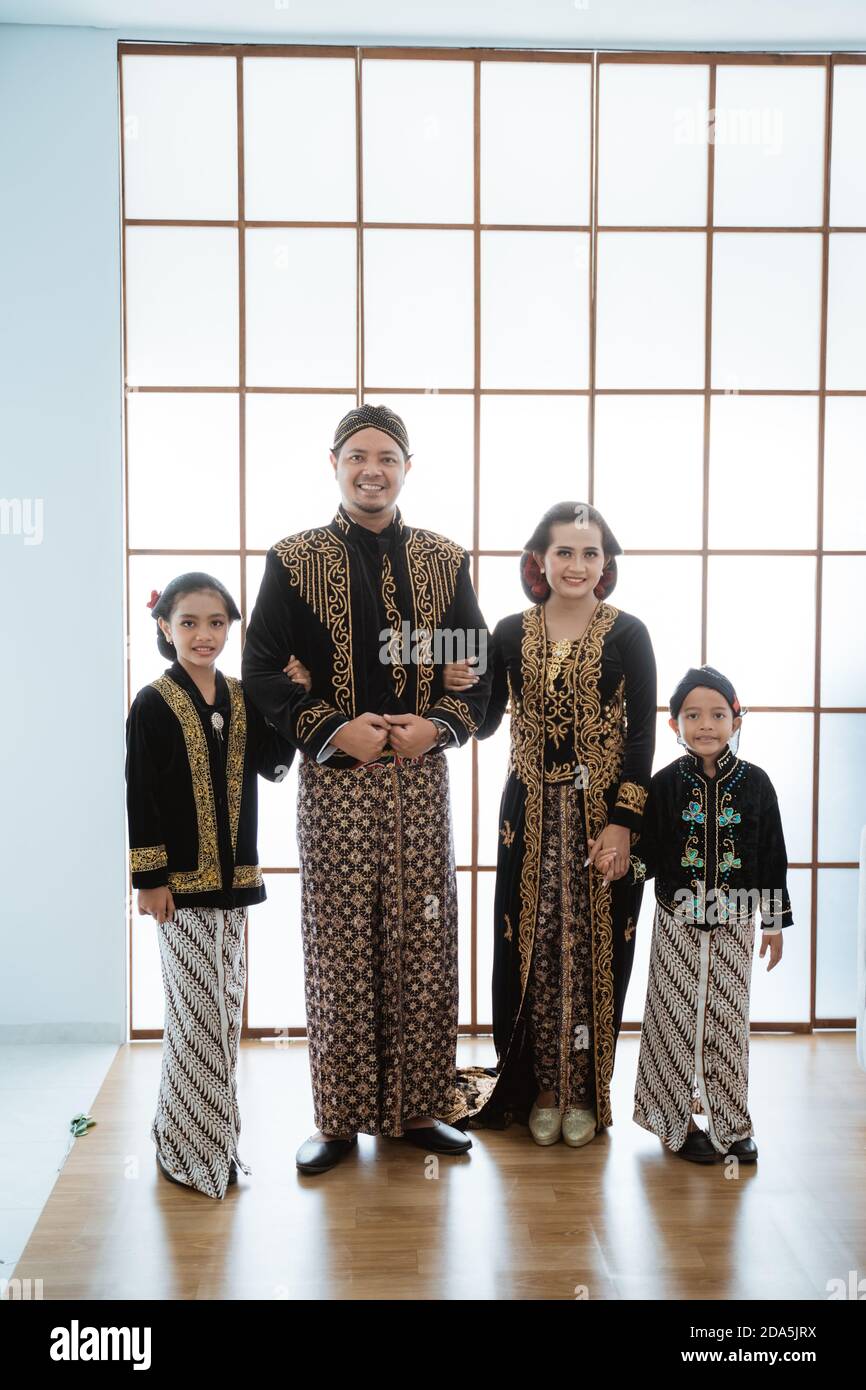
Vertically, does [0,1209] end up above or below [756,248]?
below

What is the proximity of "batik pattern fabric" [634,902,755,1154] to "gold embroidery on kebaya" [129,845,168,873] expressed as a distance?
1.16 meters

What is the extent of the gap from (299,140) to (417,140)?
348mm

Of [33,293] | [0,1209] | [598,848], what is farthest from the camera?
[33,293]

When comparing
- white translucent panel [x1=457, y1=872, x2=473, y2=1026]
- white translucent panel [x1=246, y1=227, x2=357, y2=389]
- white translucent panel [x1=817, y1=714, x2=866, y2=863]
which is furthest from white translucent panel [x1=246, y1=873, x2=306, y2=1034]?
white translucent panel [x1=817, y1=714, x2=866, y2=863]

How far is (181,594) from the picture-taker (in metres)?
2.44

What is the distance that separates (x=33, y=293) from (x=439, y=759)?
1.85m

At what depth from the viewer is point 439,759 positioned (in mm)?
2609

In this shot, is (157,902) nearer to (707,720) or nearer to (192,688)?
(192,688)

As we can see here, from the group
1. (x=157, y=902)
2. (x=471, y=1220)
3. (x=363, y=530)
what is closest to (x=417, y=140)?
(x=363, y=530)

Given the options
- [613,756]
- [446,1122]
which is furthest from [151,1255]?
[613,756]

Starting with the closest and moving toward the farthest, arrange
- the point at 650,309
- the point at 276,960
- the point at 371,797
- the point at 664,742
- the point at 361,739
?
the point at 361,739, the point at 371,797, the point at 650,309, the point at 276,960, the point at 664,742

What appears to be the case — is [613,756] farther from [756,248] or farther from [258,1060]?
[756,248]

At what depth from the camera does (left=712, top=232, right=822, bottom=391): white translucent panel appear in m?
3.39

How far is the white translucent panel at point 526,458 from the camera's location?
339cm
